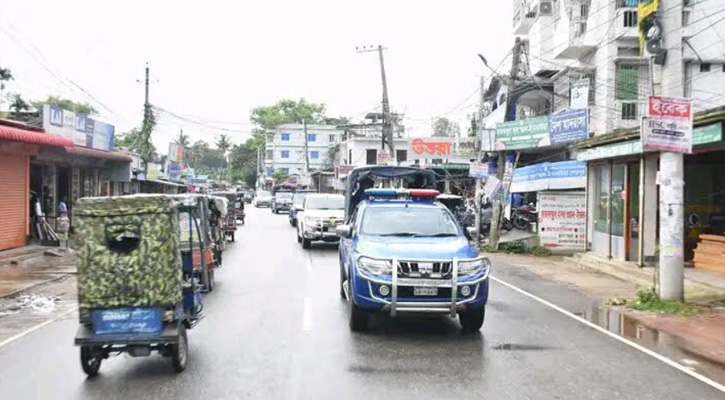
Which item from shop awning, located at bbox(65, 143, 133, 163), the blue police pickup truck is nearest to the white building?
shop awning, located at bbox(65, 143, 133, 163)

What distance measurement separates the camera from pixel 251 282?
1488cm

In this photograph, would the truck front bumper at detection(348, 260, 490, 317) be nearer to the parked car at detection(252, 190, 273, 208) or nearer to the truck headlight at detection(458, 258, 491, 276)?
the truck headlight at detection(458, 258, 491, 276)

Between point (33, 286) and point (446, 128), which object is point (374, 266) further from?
point (446, 128)

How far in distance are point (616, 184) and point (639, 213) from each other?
5.63 ft

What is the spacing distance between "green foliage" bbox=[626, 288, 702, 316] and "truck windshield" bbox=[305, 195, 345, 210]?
47.3 ft

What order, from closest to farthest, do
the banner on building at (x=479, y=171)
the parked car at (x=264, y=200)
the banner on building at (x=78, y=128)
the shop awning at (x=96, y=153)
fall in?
the banner on building at (x=78, y=128)
the shop awning at (x=96, y=153)
the banner on building at (x=479, y=171)
the parked car at (x=264, y=200)

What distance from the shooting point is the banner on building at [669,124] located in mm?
11664

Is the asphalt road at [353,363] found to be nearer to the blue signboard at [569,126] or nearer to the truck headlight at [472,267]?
the truck headlight at [472,267]

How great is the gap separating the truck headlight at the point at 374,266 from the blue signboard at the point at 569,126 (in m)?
14.3

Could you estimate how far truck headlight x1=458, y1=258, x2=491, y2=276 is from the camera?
9.01 m

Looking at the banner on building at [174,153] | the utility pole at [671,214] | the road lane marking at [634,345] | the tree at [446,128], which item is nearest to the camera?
the road lane marking at [634,345]

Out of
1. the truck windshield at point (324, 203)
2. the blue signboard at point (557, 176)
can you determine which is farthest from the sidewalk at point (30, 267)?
the blue signboard at point (557, 176)

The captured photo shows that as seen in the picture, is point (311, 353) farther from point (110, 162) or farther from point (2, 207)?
point (110, 162)

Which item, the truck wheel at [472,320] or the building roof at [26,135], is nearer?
the truck wheel at [472,320]
